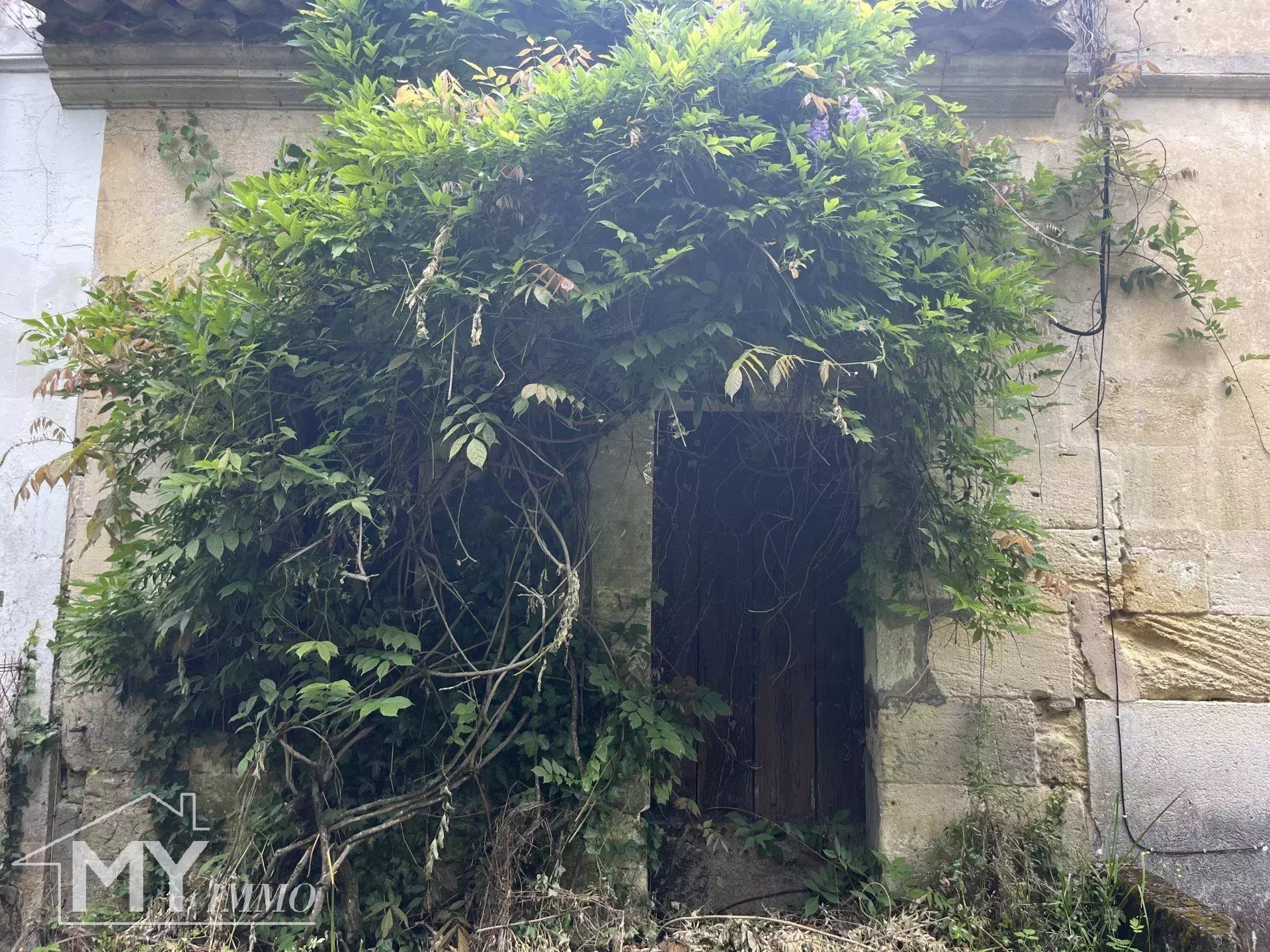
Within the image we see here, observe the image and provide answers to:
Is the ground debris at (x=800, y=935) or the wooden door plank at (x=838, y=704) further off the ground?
the wooden door plank at (x=838, y=704)

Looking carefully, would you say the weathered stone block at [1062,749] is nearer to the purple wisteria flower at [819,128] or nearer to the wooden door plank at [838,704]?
the wooden door plank at [838,704]

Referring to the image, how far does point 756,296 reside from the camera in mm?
2855

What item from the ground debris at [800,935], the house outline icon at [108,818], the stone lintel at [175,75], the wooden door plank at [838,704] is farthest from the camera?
the stone lintel at [175,75]

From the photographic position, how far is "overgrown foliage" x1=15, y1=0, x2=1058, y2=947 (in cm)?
275

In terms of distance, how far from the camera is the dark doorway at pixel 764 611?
3.71 metres

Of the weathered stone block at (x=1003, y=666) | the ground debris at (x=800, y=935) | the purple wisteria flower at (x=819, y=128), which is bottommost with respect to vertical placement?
the ground debris at (x=800, y=935)

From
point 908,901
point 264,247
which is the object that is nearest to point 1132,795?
point 908,901

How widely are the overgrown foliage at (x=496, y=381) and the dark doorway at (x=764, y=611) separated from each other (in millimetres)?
326

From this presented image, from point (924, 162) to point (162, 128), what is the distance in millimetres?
3129

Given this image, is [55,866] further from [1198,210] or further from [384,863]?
[1198,210]

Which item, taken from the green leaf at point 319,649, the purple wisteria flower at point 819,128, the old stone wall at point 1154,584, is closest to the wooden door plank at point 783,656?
the old stone wall at point 1154,584

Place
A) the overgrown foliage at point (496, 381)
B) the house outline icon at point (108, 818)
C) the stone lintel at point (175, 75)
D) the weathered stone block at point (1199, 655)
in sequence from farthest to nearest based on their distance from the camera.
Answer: the stone lintel at point (175, 75), the weathered stone block at point (1199, 655), the house outline icon at point (108, 818), the overgrown foliage at point (496, 381)

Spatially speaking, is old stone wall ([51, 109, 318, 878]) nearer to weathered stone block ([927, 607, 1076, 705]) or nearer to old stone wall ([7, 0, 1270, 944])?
old stone wall ([7, 0, 1270, 944])

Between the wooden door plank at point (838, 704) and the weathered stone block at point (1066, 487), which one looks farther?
Result: the wooden door plank at point (838, 704)
